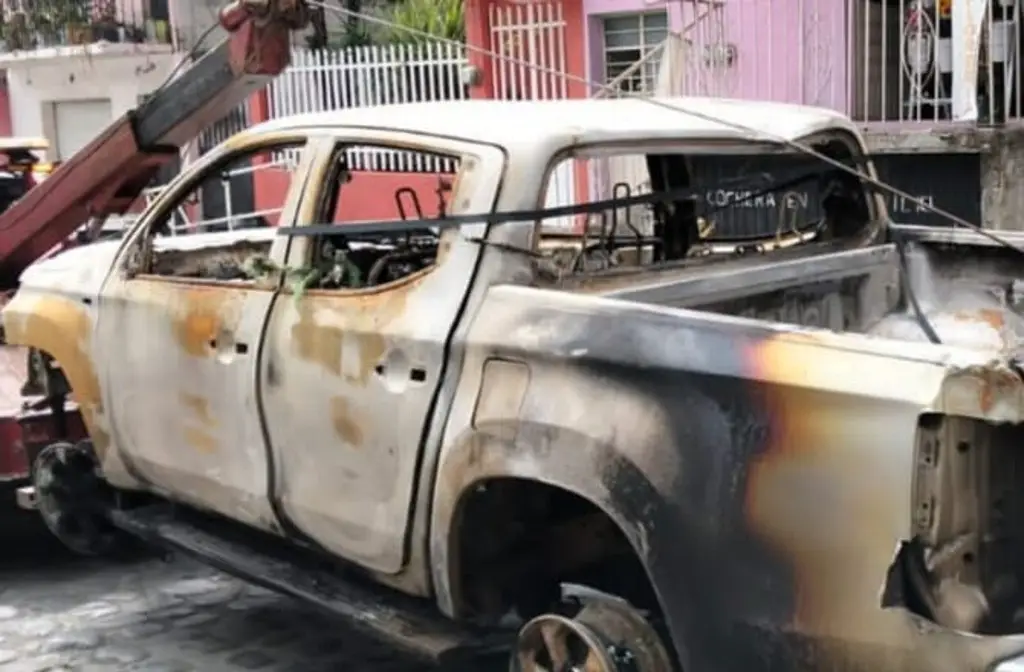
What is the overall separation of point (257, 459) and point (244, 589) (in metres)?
1.61

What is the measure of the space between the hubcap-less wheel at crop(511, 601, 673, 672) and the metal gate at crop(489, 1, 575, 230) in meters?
8.84

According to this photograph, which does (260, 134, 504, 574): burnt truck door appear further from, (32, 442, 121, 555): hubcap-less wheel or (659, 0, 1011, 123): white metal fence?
(659, 0, 1011, 123): white metal fence

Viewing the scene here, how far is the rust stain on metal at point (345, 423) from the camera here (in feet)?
14.5

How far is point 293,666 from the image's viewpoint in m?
5.36

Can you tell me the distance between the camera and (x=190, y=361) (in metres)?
5.07

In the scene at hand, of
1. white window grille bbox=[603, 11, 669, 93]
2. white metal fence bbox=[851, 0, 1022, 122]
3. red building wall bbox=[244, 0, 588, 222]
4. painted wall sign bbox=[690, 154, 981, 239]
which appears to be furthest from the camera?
red building wall bbox=[244, 0, 588, 222]

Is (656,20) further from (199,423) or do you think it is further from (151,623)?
(199,423)

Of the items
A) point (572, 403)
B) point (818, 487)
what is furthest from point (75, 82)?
point (818, 487)

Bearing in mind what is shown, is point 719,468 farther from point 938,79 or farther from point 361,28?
point 361,28

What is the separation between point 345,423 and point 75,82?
17.2m

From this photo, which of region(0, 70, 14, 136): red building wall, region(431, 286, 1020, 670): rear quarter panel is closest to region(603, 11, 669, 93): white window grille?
region(431, 286, 1020, 670): rear quarter panel

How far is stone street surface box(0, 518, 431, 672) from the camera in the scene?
17.9 feet

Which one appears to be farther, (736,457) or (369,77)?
(369,77)

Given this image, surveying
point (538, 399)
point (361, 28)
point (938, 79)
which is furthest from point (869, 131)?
point (361, 28)
